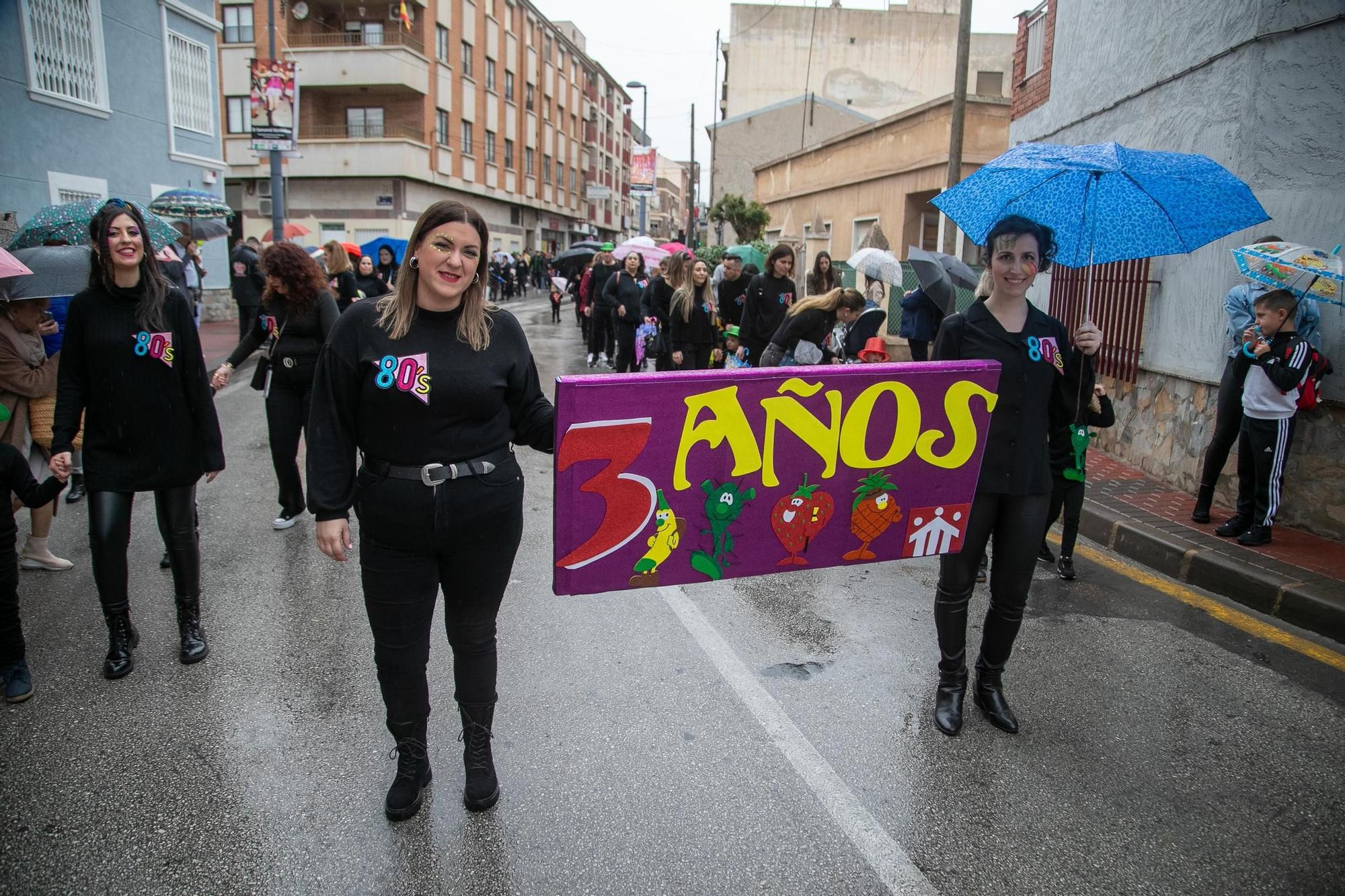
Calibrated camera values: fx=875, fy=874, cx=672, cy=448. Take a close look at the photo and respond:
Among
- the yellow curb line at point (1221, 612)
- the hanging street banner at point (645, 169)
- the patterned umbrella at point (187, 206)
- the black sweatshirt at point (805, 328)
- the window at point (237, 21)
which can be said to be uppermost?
the window at point (237, 21)

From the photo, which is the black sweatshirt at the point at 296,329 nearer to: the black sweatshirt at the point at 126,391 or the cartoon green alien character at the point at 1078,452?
the black sweatshirt at the point at 126,391

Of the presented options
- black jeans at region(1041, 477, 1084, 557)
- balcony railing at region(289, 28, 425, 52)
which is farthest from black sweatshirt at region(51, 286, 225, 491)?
balcony railing at region(289, 28, 425, 52)

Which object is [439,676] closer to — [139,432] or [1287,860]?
[139,432]

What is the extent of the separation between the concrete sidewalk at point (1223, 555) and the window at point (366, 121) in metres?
32.7

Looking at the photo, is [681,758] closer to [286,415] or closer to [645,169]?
[286,415]

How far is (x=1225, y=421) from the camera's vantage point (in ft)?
19.9

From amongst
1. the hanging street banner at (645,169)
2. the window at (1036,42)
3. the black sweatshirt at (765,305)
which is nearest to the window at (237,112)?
the hanging street banner at (645,169)

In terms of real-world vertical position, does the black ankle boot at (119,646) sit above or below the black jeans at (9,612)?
below

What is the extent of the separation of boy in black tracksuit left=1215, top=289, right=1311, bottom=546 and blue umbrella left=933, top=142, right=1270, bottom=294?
97.4 inches

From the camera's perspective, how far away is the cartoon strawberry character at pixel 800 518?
330 centimetres

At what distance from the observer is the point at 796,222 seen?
26.2m

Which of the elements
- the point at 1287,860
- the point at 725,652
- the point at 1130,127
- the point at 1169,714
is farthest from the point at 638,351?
the point at 1287,860

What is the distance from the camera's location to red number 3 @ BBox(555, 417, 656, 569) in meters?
2.85

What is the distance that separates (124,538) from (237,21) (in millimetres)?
35859
